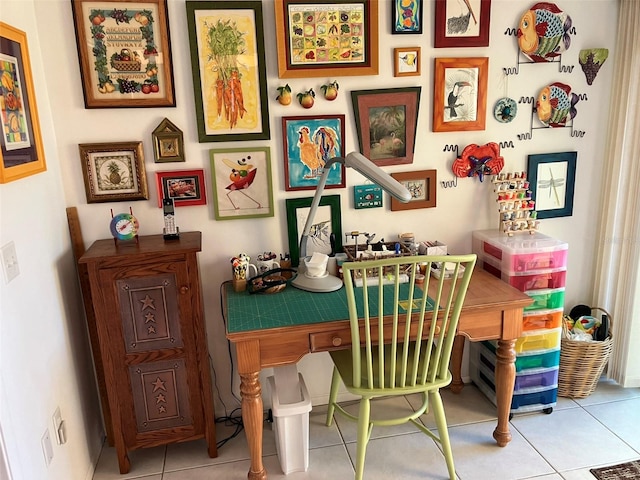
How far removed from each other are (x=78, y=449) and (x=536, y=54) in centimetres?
273

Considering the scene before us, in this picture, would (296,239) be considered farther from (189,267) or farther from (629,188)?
(629,188)

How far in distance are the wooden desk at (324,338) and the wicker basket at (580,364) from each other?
20.8 inches

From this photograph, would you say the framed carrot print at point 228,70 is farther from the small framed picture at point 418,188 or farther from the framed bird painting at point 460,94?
the framed bird painting at point 460,94

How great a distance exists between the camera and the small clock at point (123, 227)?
2096mm

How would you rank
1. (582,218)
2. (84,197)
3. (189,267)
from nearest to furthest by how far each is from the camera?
(189,267), (84,197), (582,218)

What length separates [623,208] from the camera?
254 cm

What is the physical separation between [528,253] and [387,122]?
0.90 meters

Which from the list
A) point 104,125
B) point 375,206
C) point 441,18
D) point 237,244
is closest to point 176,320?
point 237,244

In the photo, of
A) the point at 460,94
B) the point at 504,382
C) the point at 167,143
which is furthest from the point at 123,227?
the point at 504,382

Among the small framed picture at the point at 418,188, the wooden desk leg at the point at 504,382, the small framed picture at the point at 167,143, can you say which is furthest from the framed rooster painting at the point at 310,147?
the wooden desk leg at the point at 504,382

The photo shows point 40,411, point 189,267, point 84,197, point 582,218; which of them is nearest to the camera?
Result: point 40,411

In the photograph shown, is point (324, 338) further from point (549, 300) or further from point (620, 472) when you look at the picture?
point (620, 472)

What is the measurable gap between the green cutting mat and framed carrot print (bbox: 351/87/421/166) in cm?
65

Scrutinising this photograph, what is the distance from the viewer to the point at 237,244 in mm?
2365
